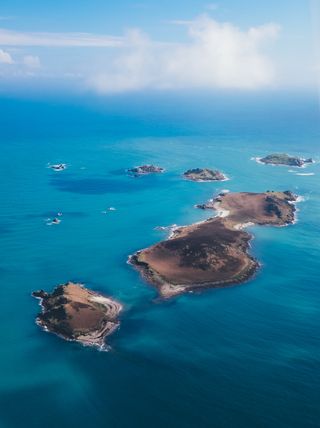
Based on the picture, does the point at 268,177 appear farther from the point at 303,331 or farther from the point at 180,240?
the point at 303,331

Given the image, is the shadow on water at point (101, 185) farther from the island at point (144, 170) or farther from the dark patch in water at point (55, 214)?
the dark patch in water at point (55, 214)

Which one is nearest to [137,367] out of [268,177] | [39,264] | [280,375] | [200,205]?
[280,375]

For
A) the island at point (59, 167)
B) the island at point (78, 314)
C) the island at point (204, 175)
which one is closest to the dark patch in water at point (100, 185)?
the island at point (204, 175)

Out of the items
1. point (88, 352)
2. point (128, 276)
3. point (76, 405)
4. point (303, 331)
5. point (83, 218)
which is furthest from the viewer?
point (83, 218)

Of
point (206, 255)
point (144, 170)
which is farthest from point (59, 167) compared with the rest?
point (206, 255)

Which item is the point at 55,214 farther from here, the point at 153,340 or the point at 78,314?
the point at 153,340
